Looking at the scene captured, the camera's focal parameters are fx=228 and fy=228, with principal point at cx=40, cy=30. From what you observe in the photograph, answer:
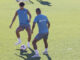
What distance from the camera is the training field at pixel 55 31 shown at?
9.44 meters

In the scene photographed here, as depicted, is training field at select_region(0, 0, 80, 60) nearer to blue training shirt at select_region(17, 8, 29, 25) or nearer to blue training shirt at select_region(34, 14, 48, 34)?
blue training shirt at select_region(34, 14, 48, 34)

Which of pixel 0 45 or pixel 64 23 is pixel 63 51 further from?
pixel 64 23

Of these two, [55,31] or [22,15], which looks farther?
[55,31]

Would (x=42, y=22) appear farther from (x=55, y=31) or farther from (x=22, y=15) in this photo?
(x=55, y=31)

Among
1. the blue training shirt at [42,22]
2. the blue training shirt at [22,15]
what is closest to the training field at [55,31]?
the blue training shirt at [42,22]

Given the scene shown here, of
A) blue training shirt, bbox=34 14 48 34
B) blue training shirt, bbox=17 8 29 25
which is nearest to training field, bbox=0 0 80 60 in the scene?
blue training shirt, bbox=34 14 48 34

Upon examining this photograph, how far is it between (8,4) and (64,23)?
6.90 m

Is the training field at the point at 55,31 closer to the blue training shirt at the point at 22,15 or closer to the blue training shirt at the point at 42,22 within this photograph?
the blue training shirt at the point at 42,22

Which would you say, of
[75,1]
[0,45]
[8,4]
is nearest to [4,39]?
[0,45]

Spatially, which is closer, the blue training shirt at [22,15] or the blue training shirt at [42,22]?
the blue training shirt at [42,22]

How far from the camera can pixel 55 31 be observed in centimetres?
1306

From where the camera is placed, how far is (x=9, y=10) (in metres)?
17.9

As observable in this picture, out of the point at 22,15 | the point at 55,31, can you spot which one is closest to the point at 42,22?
the point at 22,15

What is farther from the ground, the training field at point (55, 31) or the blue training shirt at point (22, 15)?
the blue training shirt at point (22, 15)
